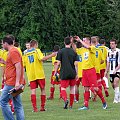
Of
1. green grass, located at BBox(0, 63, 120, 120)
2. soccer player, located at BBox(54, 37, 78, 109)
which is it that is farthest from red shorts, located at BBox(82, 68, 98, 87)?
green grass, located at BBox(0, 63, 120, 120)

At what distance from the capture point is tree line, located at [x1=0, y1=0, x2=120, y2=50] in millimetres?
75938

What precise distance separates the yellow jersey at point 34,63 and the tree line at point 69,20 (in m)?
59.1

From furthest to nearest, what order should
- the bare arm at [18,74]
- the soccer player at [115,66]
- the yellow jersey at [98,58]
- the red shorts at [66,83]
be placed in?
the yellow jersey at [98,58]
the soccer player at [115,66]
the red shorts at [66,83]
the bare arm at [18,74]

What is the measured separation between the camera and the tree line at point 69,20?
7594cm

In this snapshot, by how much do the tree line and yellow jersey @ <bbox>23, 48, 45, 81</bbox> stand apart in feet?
194

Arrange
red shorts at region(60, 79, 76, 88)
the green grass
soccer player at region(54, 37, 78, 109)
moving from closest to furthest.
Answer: the green grass < soccer player at region(54, 37, 78, 109) < red shorts at region(60, 79, 76, 88)

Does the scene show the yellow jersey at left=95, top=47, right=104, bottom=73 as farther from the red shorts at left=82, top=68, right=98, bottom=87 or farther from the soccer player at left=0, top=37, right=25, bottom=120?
the soccer player at left=0, top=37, right=25, bottom=120

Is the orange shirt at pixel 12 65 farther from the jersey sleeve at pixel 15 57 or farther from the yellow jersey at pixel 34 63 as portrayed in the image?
the yellow jersey at pixel 34 63

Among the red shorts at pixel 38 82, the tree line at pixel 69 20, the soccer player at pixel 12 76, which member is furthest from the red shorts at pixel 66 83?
the tree line at pixel 69 20

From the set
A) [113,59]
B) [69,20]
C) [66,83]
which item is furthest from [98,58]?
[69,20]

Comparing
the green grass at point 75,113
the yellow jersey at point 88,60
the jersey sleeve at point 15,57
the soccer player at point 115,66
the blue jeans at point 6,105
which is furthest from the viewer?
the soccer player at point 115,66

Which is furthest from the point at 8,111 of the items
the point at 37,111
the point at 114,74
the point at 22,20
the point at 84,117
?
the point at 22,20

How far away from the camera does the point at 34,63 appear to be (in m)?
16.6

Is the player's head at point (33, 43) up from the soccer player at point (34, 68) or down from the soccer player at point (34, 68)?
up
